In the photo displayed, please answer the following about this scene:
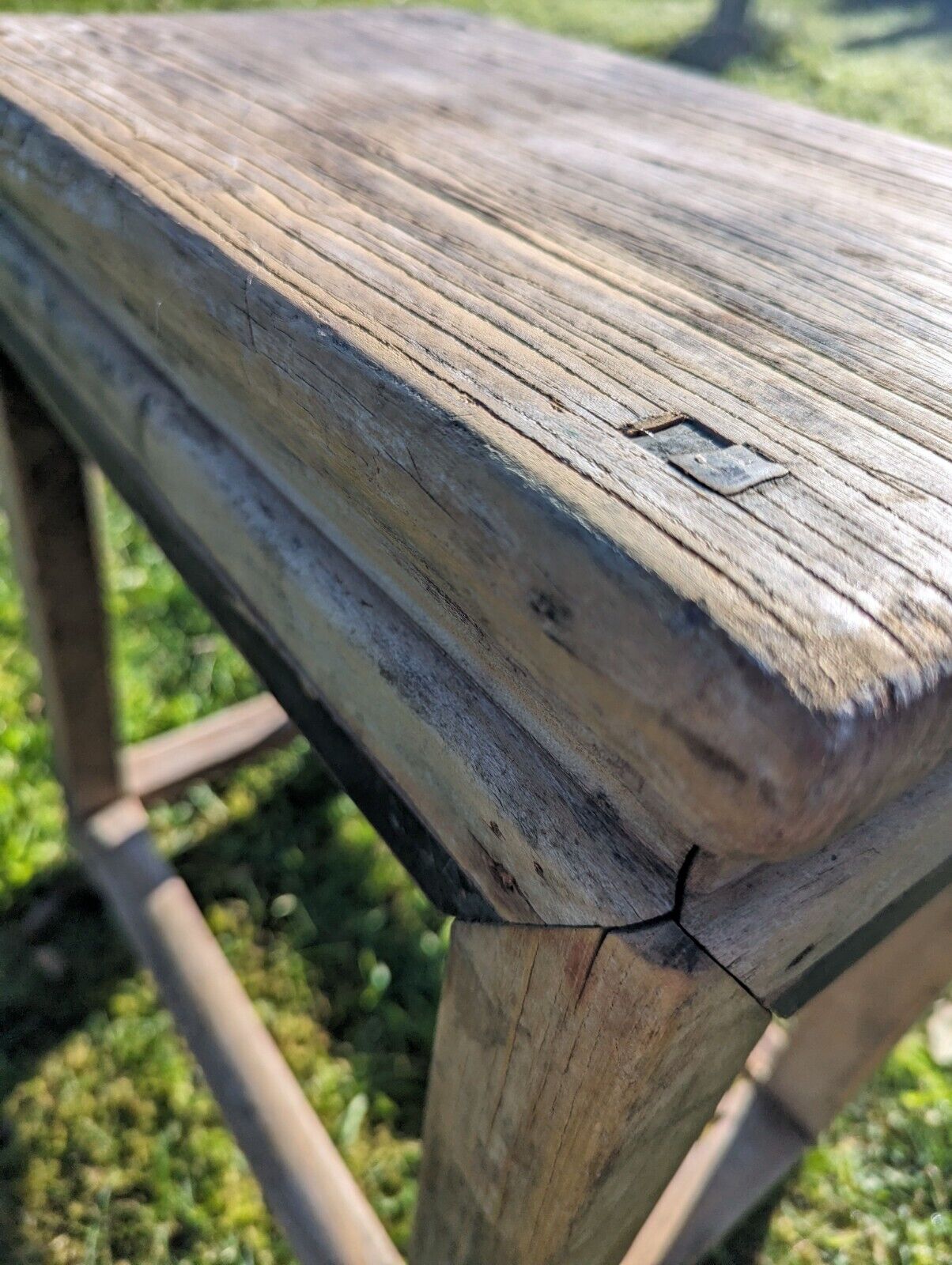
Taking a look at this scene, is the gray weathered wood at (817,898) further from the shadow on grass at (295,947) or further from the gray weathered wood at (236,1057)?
the shadow on grass at (295,947)

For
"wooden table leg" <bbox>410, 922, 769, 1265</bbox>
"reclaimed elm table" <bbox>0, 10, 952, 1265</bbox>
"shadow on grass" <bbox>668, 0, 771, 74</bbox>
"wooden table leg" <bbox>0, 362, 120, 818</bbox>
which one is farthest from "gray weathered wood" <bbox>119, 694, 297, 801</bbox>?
"shadow on grass" <bbox>668, 0, 771, 74</bbox>

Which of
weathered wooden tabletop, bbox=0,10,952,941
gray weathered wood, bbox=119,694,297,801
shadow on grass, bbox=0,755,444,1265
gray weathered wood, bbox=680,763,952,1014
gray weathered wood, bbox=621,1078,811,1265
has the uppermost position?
weathered wooden tabletop, bbox=0,10,952,941

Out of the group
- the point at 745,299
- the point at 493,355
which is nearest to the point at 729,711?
the point at 493,355

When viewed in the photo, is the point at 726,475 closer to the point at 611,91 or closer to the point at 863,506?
the point at 863,506

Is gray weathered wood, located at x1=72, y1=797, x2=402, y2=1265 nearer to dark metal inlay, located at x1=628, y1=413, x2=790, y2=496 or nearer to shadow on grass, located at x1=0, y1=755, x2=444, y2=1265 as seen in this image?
shadow on grass, located at x1=0, y1=755, x2=444, y2=1265

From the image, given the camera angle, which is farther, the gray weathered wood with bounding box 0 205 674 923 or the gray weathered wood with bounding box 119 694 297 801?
the gray weathered wood with bounding box 119 694 297 801

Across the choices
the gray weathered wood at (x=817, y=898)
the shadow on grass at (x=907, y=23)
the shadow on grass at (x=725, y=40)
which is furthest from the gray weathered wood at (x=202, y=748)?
the shadow on grass at (x=907, y=23)
